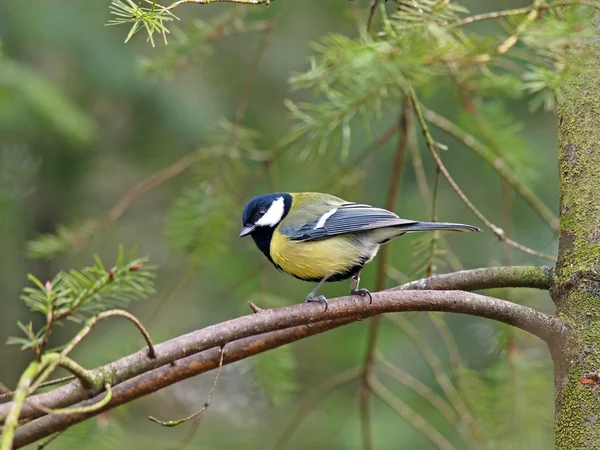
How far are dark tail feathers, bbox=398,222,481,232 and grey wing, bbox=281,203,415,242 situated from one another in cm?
2

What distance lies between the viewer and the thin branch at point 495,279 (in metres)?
1.44

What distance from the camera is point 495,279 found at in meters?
1.49

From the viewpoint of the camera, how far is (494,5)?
367cm

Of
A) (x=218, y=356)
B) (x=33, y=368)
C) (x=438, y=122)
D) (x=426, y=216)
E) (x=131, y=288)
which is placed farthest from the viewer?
(x=426, y=216)

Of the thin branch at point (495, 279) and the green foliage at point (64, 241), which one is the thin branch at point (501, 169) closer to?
the thin branch at point (495, 279)

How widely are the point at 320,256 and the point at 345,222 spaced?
139 millimetres

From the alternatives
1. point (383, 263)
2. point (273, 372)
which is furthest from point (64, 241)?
point (383, 263)

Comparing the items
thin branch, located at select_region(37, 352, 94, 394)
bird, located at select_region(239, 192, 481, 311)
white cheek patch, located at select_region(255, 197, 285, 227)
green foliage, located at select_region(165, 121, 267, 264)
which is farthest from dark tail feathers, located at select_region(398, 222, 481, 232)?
thin branch, located at select_region(37, 352, 94, 394)

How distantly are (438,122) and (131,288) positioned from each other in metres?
1.14

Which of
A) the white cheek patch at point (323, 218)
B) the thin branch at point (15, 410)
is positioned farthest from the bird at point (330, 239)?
the thin branch at point (15, 410)

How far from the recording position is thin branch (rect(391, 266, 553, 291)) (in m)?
1.44

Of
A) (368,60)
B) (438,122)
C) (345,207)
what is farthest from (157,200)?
(368,60)

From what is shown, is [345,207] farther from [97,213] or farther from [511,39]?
[97,213]

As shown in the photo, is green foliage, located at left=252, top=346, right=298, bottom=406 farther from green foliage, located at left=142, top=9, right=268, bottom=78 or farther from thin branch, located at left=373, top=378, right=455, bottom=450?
green foliage, located at left=142, top=9, right=268, bottom=78
